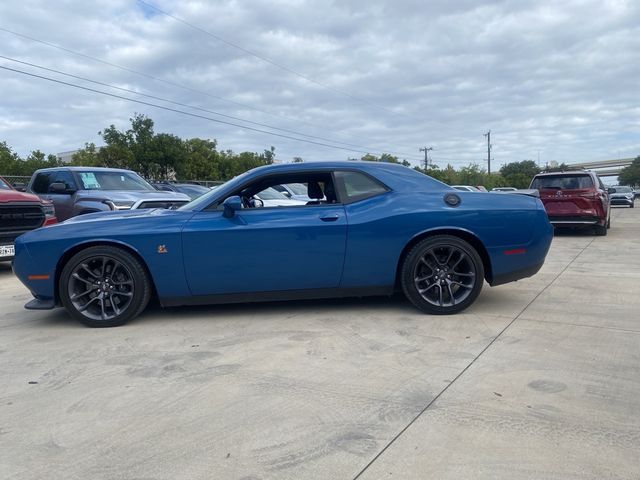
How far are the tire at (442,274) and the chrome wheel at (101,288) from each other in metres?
2.56

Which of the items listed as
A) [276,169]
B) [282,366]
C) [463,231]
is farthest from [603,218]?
[282,366]

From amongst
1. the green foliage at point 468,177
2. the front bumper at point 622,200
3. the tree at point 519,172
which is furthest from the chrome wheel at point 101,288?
the tree at point 519,172

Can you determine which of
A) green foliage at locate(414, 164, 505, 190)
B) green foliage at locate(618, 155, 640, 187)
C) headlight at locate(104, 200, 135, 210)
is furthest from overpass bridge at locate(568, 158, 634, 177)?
headlight at locate(104, 200, 135, 210)

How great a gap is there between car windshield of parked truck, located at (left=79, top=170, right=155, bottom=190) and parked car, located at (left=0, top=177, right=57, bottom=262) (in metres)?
1.32

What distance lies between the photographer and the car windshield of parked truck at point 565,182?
1189 cm

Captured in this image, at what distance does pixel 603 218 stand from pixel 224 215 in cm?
1053

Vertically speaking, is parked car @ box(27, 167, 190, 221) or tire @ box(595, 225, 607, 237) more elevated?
parked car @ box(27, 167, 190, 221)

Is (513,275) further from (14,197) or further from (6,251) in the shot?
(14,197)

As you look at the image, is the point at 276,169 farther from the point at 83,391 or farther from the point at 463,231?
the point at 83,391

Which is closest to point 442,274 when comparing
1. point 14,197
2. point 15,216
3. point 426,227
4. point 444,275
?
point 444,275

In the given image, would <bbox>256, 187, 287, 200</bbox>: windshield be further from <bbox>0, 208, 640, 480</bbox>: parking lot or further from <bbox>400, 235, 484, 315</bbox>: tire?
<bbox>400, 235, 484, 315</bbox>: tire

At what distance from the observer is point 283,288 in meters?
4.64

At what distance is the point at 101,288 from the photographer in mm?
4562

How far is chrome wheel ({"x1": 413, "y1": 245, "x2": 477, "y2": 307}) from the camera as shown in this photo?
4711 millimetres
